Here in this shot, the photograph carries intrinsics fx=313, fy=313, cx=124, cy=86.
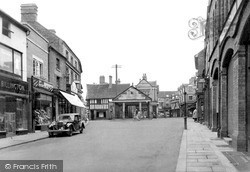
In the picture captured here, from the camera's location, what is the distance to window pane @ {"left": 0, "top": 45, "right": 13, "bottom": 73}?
16.6 metres

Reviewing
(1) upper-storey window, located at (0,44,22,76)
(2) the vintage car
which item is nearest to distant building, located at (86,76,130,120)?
(2) the vintage car

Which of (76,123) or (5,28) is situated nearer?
(5,28)

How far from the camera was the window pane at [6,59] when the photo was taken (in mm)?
16594

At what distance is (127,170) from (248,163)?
3110 mm

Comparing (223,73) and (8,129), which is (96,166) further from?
(8,129)

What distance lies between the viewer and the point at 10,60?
17.6 meters

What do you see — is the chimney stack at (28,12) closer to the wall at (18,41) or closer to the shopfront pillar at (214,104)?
the wall at (18,41)

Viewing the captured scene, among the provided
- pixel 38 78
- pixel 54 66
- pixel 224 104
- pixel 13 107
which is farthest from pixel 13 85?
pixel 224 104

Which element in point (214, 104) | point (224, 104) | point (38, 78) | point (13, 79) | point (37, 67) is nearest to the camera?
point (224, 104)

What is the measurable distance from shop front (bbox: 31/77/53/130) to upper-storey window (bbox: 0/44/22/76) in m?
2.01

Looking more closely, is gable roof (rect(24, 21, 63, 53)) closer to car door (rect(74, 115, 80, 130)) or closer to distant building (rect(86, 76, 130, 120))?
car door (rect(74, 115, 80, 130))

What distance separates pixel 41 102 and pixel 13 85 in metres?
5.33

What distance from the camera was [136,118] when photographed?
151 feet

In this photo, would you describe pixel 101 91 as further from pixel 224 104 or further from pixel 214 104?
pixel 224 104
